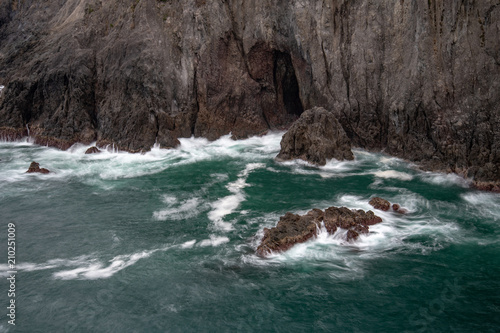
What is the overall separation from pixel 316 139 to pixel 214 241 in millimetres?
14703

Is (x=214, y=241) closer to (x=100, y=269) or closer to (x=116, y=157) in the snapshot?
(x=100, y=269)

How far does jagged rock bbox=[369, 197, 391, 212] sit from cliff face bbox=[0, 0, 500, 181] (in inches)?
303

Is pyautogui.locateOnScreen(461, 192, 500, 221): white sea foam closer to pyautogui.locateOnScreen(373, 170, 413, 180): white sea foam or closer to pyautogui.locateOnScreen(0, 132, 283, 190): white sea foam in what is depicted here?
pyautogui.locateOnScreen(373, 170, 413, 180): white sea foam

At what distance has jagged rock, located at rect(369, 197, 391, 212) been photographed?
23.8 meters

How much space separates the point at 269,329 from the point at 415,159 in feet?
68.0

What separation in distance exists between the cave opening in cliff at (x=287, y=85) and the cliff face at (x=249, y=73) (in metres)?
0.12

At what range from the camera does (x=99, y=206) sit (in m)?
26.1

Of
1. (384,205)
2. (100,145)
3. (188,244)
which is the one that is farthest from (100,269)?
(100,145)

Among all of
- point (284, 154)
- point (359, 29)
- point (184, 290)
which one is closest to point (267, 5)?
point (359, 29)

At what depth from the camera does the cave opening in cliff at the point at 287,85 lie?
42.1 m

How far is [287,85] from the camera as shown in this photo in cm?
4325

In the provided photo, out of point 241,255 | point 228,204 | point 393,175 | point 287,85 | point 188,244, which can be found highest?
point 287,85

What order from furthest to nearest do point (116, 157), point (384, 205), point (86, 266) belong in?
point (116, 157) < point (384, 205) < point (86, 266)

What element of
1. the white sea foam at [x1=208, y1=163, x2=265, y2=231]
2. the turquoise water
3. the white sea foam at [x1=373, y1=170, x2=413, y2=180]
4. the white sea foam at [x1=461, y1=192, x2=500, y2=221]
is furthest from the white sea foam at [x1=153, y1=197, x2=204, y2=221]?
the white sea foam at [x1=461, y1=192, x2=500, y2=221]
